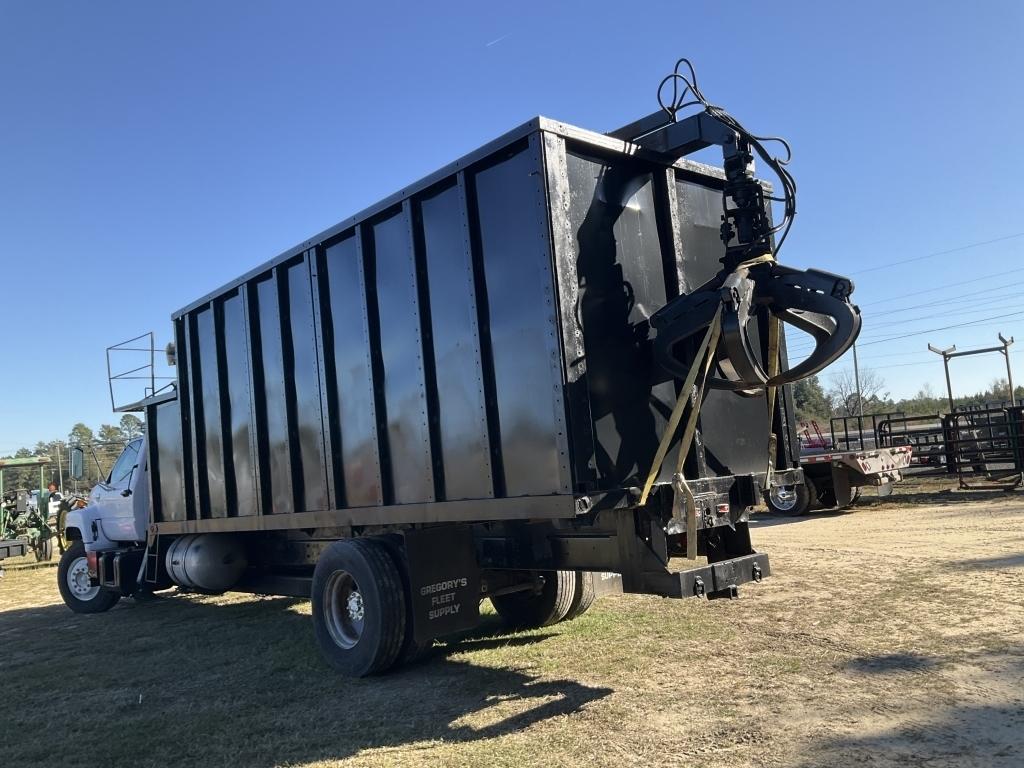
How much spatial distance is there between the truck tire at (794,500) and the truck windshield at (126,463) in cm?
1175

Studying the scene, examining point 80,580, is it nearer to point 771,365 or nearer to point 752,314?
point 771,365

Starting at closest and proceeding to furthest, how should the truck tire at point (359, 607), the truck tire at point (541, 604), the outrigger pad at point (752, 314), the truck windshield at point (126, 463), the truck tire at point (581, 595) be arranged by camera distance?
the outrigger pad at point (752, 314) → the truck tire at point (359, 607) → the truck tire at point (541, 604) → the truck tire at point (581, 595) → the truck windshield at point (126, 463)

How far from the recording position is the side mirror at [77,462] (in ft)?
38.2

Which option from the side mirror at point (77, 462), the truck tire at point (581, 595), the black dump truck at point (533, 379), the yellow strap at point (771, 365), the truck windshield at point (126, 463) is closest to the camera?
the black dump truck at point (533, 379)

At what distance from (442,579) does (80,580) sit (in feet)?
27.0

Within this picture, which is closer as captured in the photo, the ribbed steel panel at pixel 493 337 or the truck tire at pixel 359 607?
the ribbed steel panel at pixel 493 337

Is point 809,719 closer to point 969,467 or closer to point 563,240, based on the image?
point 563,240

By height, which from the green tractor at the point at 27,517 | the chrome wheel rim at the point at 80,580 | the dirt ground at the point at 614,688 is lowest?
the dirt ground at the point at 614,688

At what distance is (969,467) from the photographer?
17859mm

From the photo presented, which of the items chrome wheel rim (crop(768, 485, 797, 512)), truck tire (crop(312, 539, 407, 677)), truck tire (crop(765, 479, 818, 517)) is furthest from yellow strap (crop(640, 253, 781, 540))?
chrome wheel rim (crop(768, 485, 797, 512))

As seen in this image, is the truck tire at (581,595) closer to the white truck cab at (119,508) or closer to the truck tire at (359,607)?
the truck tire at (359,607)

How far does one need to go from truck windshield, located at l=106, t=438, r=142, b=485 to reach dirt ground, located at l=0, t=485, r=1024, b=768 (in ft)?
8.19

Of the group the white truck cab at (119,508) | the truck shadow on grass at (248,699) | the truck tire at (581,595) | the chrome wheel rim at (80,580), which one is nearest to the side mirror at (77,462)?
the white truck cab at (119,508)

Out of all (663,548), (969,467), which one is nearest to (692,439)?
(663,548)
